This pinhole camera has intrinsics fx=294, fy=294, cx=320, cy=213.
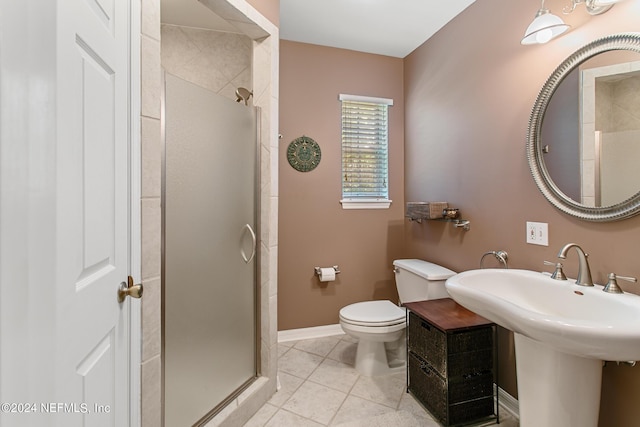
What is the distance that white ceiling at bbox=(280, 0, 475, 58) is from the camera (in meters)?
2.09

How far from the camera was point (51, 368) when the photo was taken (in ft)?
1.80

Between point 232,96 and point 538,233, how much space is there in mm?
2333

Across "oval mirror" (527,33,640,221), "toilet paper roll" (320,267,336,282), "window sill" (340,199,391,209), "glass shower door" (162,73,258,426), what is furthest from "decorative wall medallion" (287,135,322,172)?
"oval mirror" (527,33,640,221)

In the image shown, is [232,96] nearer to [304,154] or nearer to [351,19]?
[304,154]

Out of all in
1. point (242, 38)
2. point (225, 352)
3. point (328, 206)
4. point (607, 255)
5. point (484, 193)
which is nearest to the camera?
point (607, 255)

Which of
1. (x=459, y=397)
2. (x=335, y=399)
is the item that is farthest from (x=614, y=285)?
(x=335, y=399)

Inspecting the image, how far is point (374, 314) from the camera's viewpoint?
208 centimetres

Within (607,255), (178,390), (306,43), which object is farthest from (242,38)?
(607,255)

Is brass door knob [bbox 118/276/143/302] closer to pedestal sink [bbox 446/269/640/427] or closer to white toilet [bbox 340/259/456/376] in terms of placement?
pedestal sink [bbox 446/269/640/427]

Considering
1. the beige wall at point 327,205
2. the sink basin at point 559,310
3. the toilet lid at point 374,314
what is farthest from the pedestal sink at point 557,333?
the beige wall at point 327,205

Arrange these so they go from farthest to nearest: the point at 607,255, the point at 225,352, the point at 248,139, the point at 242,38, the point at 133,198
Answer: the point at 242,38
the point at 248,139
the point at 225,352
the point at 607,255
the point at 133,198

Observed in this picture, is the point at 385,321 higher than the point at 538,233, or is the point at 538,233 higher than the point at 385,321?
the point at 538,233

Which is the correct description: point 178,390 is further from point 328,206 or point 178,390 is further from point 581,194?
point 581,194

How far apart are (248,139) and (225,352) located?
3.93ft
